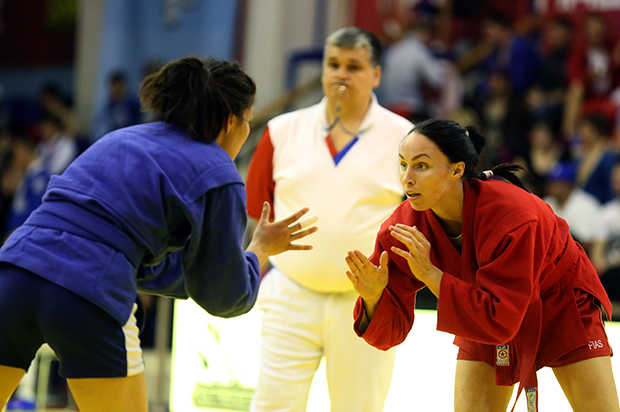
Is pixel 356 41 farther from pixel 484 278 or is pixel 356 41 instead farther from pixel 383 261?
pixel 484 278

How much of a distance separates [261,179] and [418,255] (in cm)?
124

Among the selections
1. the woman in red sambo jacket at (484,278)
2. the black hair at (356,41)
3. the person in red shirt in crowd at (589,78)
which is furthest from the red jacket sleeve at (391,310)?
the person in red shirt in crowd at (589,78)

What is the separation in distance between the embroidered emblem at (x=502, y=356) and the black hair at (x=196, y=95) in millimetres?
1231

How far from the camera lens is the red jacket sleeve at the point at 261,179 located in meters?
3.29

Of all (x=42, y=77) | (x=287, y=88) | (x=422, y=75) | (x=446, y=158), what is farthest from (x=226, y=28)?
(x=446, y=158)

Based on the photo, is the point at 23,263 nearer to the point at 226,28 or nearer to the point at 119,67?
the point at 226,28

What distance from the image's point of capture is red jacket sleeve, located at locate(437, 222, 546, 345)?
2.19 metres

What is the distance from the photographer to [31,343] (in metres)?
2.08

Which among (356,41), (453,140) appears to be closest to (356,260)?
(453,140)

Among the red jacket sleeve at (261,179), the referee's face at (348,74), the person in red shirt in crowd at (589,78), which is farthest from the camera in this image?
the person in red shirt in crowd at (589,78)

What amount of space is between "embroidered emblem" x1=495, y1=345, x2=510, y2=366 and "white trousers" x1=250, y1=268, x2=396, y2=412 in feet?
2.04

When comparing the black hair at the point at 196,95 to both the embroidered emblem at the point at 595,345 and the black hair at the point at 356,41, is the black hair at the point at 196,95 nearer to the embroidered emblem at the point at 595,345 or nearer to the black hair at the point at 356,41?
the black hair at the point at 356,41

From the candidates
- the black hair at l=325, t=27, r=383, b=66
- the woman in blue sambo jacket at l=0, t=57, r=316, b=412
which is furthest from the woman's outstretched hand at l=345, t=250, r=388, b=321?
the black hair at l=325, t=27, r=383, b=66

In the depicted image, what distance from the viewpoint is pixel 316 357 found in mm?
3096
